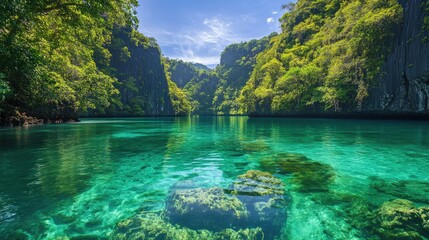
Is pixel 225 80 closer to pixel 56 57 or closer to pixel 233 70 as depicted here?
pixel 233 70

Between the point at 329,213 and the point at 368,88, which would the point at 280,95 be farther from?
the point at 329,213

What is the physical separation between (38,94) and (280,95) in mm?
46691

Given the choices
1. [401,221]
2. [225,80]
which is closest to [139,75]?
[225,80]

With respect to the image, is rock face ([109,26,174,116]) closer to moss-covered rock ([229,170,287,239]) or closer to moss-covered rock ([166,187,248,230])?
Answer: moss-covered rock ([229,170,287,239])

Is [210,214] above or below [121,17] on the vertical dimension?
below

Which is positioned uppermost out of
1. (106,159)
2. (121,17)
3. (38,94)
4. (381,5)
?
(381,5)

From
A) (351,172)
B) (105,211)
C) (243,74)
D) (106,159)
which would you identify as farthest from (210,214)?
(243,74)

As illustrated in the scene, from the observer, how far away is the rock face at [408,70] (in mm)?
25594

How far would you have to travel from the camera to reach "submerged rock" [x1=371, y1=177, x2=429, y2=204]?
497 cm

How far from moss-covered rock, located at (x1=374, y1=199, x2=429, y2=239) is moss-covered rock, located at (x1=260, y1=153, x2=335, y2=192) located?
4.66ft

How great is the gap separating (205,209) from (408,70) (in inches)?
1266

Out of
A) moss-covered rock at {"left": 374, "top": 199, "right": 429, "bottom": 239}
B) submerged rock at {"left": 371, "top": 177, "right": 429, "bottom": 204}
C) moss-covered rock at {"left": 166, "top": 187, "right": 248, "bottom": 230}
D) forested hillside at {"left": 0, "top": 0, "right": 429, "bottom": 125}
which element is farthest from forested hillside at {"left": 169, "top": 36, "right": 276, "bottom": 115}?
moss-covered rock at {"left": 374, "top": 199, "right": 429, "bottom": 239}

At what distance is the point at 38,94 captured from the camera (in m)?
13.7

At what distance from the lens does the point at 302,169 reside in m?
7.39
